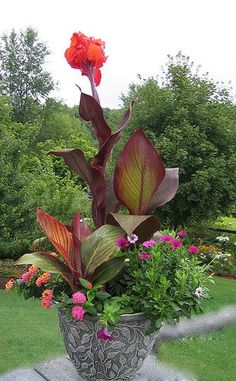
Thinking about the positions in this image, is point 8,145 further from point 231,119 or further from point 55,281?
point 55,281

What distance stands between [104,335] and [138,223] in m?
0.50

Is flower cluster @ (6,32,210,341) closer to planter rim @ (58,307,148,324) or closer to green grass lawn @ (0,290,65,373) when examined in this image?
planter rim @ (58,307,148,324)

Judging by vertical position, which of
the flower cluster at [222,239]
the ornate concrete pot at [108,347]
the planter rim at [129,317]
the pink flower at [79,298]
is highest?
the pink flower at [79,298]

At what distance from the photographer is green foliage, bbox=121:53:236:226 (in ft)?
26.8

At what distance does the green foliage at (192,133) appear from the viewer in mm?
8156

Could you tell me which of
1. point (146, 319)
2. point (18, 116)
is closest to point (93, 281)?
→ point (146, 319)

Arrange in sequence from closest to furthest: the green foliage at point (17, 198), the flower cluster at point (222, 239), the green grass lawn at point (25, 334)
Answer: the green grass lawn at point (25, 334), the green foliage at point (17, 198), the flower cluster at point (222, 239)

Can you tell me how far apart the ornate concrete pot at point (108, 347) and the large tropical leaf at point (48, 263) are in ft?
0.58

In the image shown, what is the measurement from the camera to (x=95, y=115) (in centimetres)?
228

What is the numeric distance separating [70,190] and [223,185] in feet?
8.68

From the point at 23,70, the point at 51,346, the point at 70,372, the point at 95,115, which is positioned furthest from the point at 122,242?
the point at 23,70

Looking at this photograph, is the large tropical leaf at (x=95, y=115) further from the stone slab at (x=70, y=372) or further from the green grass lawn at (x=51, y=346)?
the green grass lawn at (x=51, y=346)

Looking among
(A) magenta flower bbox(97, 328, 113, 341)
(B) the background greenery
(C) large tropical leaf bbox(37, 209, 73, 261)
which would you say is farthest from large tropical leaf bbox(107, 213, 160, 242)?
(B) the background greenery

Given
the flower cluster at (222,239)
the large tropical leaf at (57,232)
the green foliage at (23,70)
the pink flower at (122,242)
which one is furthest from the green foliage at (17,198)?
the green foliage at (23,70)
